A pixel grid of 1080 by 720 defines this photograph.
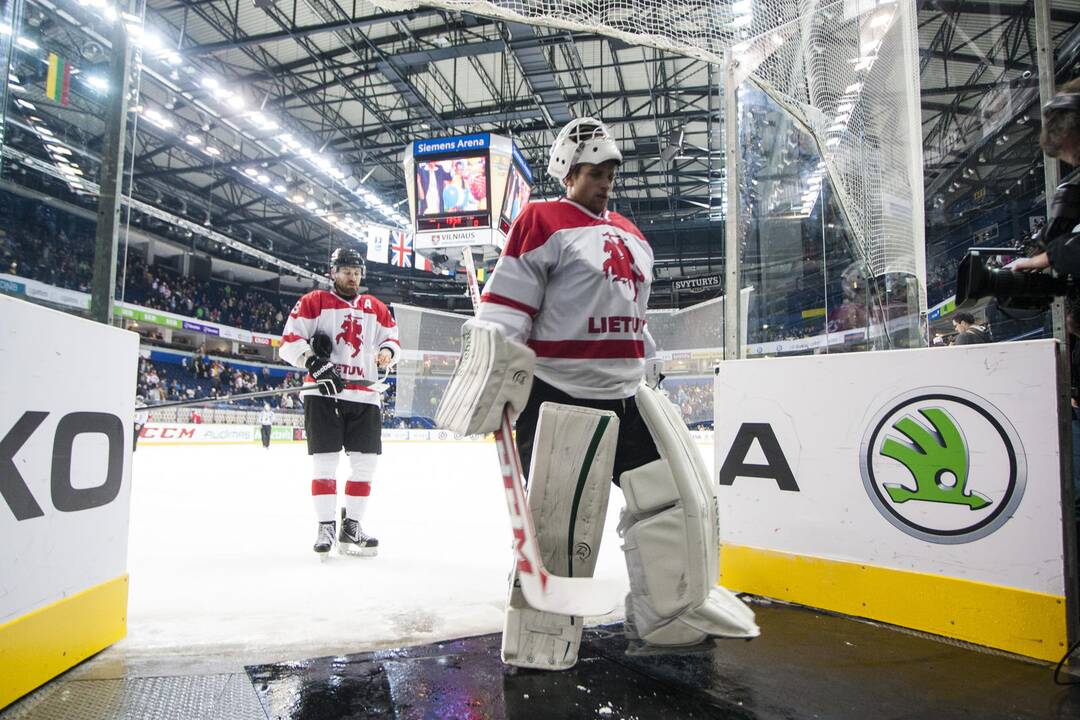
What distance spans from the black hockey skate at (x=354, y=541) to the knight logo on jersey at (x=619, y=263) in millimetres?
1861

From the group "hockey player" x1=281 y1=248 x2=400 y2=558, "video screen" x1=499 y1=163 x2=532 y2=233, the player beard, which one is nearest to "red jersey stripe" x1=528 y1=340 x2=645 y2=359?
"hockey player" x1=281 y1=248 x2=400 y2=558

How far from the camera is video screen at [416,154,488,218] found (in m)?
8.83

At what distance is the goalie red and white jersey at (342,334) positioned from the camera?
119 inches

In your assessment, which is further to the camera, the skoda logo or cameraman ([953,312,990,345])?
cameraman ([953,312,990,345])

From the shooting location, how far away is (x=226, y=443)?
13.2m

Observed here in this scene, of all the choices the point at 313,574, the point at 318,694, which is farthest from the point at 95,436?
the point at 313,574

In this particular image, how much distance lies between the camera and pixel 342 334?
3100 mm

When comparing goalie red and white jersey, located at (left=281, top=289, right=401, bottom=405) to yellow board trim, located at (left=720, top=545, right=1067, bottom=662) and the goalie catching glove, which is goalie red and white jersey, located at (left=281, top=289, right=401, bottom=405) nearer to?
the goalie catching glove

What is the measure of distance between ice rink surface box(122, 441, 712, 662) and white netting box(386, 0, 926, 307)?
1914 millimetres

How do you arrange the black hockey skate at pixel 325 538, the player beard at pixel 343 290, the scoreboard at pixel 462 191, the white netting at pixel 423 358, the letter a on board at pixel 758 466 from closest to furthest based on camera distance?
the letter a on board at pixel 758 466
the black hockey skate at pixel 325 538
the player beard at pixel 343 290
the scoreboard at pixel 462 191
the white netting at pixel 423 358

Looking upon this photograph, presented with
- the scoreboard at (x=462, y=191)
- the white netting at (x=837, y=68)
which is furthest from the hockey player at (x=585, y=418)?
the scoreboard at (x=462, y=191)

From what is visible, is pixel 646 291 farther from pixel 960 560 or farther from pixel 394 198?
pixel 394 198

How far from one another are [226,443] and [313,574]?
39.9 feet

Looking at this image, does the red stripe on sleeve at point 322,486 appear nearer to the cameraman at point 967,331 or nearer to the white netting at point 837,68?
the white netting at point 837,68
